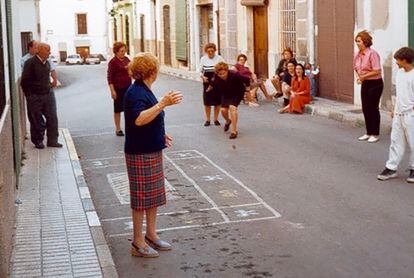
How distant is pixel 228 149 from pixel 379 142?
244 centimetres

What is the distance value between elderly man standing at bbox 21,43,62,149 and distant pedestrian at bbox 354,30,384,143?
496 centimetres

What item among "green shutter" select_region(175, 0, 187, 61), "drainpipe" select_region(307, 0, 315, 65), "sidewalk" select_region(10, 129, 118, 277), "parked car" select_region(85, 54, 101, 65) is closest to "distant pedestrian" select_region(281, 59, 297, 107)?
"drainpipe" select_region(307, 0, 315, 65)

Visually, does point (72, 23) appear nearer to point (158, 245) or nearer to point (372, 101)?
→ point (372, 101)

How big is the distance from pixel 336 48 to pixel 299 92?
5.90 ft

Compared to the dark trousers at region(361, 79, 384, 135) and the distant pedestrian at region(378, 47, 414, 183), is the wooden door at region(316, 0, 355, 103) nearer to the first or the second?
the dark trousers at region(361, 79, 384, 135)

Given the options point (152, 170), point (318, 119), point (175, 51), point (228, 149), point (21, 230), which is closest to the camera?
point (152, 170)

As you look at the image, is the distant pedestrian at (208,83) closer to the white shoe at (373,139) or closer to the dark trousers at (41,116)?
the white shoe at (373,139)

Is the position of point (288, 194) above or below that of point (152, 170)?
below

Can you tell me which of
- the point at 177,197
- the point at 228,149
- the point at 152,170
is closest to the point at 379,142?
the point at 228,149

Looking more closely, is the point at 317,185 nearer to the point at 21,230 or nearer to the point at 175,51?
the point at 21,230

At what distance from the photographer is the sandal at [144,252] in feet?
22.6

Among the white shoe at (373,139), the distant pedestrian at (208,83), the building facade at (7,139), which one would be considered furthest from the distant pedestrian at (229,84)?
the building facade at (7,139)

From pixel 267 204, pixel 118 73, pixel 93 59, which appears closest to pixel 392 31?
pixel 118 73

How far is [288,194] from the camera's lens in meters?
9.21
